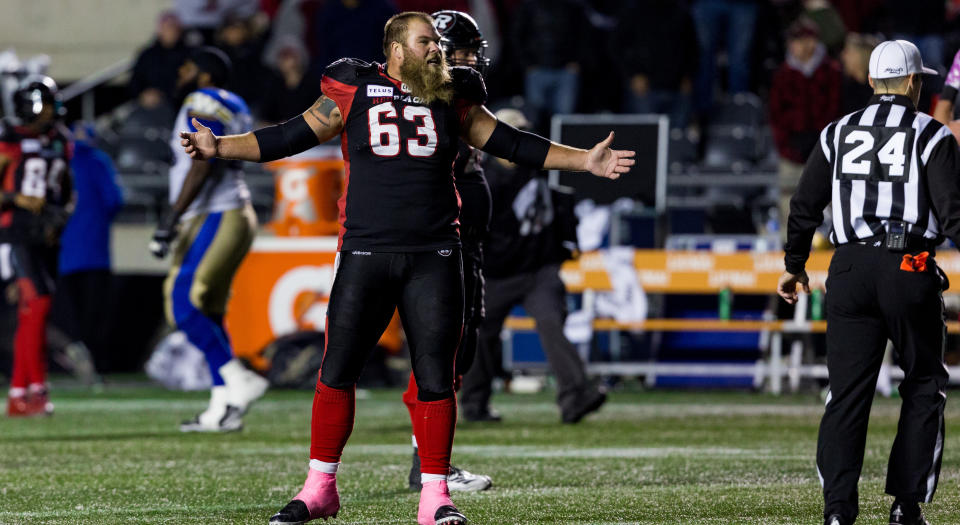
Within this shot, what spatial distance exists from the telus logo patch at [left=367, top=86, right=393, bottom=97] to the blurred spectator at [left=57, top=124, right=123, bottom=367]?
10.1 meters

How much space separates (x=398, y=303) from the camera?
591cm

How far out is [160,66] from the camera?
697 inches

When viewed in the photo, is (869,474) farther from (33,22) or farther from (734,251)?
(33,22)

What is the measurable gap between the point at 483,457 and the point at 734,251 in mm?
6005

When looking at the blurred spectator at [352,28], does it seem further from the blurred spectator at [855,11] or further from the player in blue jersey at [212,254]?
the player in blue jersey at [212,254]

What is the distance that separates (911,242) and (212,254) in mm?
5382

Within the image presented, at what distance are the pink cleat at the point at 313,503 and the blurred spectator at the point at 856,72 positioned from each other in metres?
5.50

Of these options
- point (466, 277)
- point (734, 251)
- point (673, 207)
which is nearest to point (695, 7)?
point (673, 207)

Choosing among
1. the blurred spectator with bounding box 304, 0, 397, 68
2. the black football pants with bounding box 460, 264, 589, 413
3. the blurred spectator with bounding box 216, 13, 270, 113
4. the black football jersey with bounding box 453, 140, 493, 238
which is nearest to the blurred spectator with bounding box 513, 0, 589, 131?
the blurred spectator with bounding box 304, 0, 397, 68

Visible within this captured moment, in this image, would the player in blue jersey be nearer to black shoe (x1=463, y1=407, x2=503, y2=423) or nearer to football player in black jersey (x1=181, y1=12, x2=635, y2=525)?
black shoe (x1=463, y1=407, x2=503, y2=423)

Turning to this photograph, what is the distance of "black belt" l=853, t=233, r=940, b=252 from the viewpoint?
223 inches

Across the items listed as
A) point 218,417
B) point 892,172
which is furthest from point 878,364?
point 218,417

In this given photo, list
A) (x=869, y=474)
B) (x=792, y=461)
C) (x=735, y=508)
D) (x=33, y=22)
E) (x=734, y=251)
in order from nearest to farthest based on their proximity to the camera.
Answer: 1. (x=735, y=508)
2. (x=869, y=474)
3. (x=792, y=461)
4. (x=734, y=251)
5. (x=33, y=22)

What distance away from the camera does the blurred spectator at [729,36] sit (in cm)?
1611
